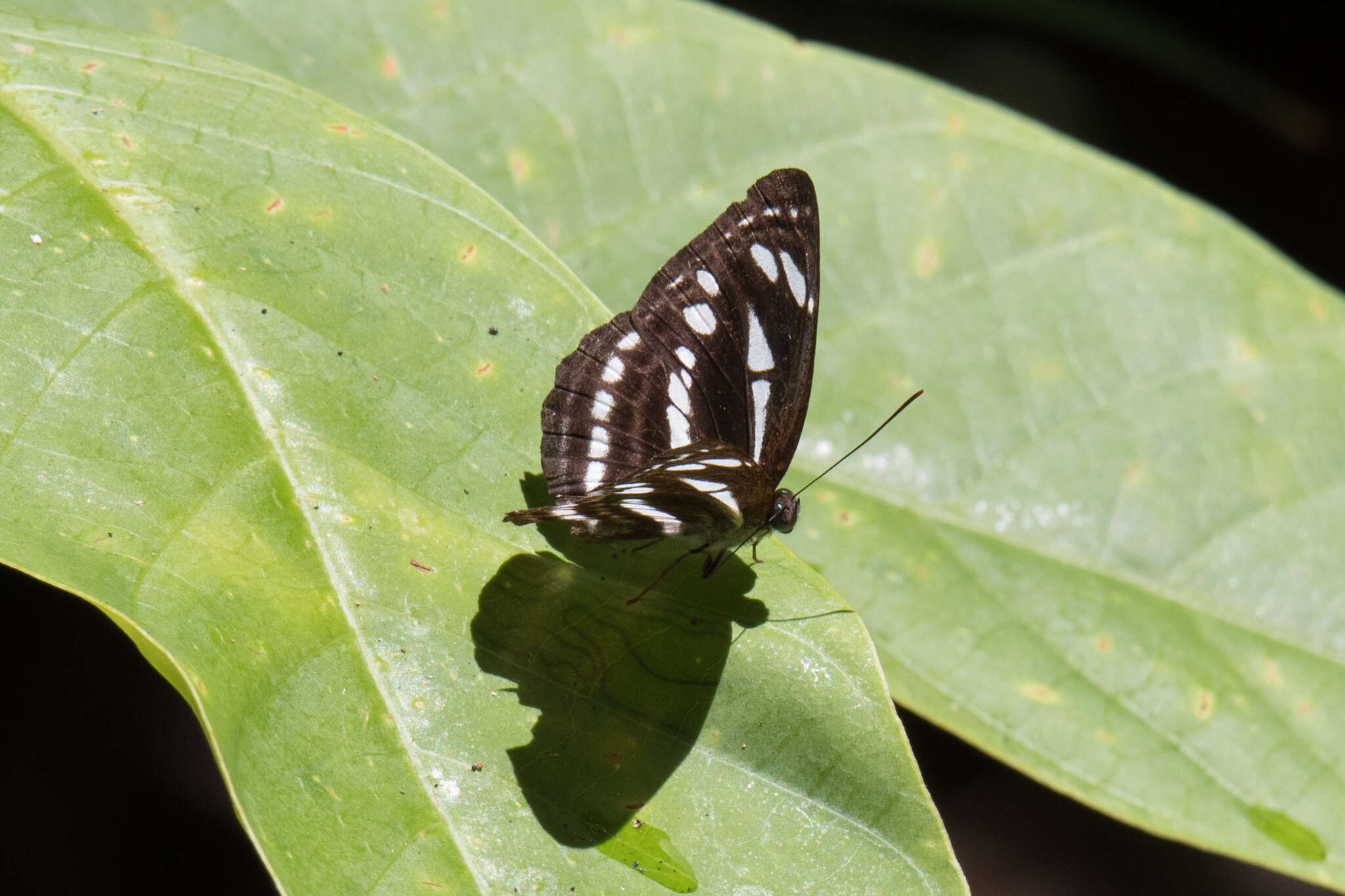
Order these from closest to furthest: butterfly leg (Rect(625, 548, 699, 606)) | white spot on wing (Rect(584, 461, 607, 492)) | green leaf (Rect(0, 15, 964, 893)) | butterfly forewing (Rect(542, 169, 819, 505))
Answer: green leaf (Rect(0, 15, 964, 893)) < butterfly leg (Rect(625, 548, 699, 606)) < white spot on wing (Rect(584, 461, 607, 492)) < butterfly forewing (Rect(542, 169, 819, 505))

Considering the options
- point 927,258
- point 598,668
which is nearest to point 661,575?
point 598,668

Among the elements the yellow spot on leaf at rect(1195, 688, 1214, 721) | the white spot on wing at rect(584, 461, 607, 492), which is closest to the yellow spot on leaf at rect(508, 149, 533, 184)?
the white spot on wing at rect(584, 461, 607, 492)

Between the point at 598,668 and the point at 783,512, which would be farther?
the point at 783,512

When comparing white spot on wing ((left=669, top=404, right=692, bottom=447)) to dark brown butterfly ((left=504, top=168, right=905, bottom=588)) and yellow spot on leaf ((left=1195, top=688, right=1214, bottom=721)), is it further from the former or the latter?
yellow spot on leaf ((left=1195, top=688, right=1214, bottom=721))

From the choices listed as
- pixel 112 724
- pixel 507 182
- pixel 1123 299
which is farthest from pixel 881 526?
pixel 112 724

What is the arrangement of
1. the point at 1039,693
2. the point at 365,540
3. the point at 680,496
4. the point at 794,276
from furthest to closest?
the point at 1039,693 < the point at 794,276 < the point at 680,496 < the point at 365,540

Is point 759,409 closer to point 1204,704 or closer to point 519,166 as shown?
point 519,166

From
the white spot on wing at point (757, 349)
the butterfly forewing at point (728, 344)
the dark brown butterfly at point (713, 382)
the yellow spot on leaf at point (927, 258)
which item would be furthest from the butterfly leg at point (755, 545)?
the yellow spot on leaf at point (927, 258)

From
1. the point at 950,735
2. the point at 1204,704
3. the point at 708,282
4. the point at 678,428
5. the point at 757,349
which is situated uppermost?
the point at 708,282
